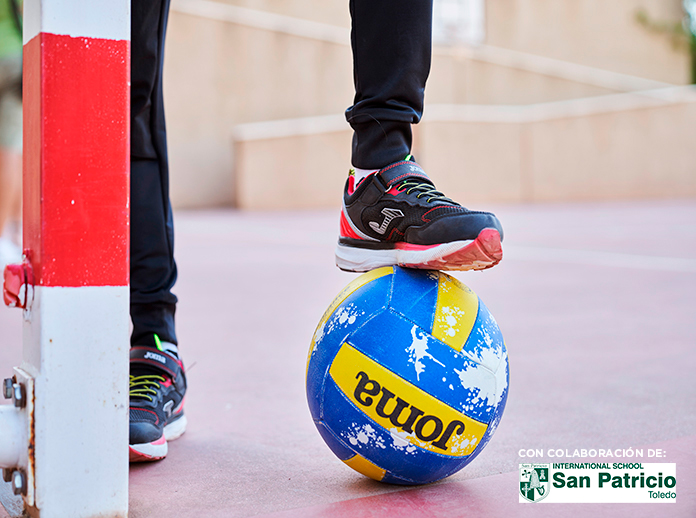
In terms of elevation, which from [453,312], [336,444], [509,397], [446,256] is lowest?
Result: [509,397]

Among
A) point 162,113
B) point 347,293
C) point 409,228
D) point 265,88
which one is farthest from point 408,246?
point 265,88

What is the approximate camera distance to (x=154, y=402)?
1.77 meters

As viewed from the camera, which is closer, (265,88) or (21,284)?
(21,284)

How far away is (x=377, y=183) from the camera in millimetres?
1706

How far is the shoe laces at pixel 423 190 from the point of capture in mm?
1604

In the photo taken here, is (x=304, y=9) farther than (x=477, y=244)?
Yes

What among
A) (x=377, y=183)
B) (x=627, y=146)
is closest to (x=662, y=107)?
(x=627, y=146)

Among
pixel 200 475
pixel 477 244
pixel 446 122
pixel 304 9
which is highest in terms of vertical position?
pixel 304 9

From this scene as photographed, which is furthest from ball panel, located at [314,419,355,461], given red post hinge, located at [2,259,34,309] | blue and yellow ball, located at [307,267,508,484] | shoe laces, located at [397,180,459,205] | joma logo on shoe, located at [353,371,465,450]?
red post hinge, located at [2,259,34,309]

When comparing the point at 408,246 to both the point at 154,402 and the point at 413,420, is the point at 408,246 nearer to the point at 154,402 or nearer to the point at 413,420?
the point at 413,420

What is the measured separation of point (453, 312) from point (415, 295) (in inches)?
3.3

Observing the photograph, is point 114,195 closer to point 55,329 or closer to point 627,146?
point 55,329

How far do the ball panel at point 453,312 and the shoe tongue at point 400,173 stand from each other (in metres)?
0.23

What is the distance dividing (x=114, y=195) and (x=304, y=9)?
58.0ft
